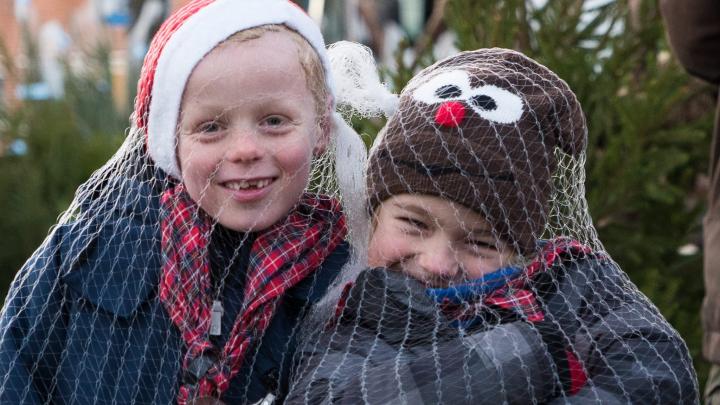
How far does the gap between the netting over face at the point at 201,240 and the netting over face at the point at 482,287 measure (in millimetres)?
139

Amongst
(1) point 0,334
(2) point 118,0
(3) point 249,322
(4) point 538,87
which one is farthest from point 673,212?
(2) point 118,0

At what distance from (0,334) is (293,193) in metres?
0.70

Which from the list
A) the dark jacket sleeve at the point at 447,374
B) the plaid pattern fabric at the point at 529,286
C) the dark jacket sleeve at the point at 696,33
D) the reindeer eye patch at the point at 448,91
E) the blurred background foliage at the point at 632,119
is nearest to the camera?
the dark jacket sleeve at the point at 447,374

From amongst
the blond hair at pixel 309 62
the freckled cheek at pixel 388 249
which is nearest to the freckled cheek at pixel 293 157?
the blond hair at pixel 309 62

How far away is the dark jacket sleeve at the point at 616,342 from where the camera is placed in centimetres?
198

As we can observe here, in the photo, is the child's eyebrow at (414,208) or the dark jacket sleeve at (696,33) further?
the dark jacket sleeve at (696,33)

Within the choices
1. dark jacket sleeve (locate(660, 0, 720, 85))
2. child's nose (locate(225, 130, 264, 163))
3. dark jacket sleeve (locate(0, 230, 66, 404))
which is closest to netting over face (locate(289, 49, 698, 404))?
child's nose (locate(225, 130, 264, 163))

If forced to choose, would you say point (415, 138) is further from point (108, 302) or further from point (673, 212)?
point (673, 212)

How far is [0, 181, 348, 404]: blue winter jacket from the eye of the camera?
2.29 m

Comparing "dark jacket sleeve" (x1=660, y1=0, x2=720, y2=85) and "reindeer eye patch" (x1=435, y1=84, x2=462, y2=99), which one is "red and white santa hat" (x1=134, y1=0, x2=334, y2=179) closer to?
"reindeer eye patch" (x1=435, y1=84, x2=462, y2=99)

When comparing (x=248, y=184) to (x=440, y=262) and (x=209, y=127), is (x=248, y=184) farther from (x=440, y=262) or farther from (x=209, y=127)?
(x=440, y=262)

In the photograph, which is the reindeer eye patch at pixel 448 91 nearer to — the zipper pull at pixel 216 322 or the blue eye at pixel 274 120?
the blue eye at pixel 274 120

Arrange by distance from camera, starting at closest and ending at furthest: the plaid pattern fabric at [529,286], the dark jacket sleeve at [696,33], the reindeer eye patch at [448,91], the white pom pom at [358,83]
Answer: the plaid pattern fabric at [529,286], the reindeer eye patch at [448,91], the white pom pom at [358,83], the dark jacket sleeve at [696,33]

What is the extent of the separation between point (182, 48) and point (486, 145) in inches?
25.1
